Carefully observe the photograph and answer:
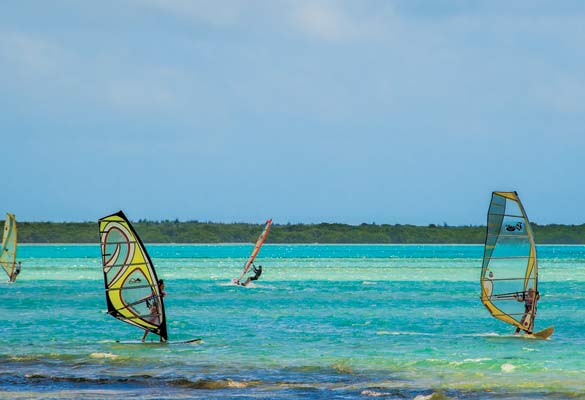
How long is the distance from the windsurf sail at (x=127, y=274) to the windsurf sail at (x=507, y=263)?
27.4 feet

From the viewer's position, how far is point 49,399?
18.4 metres

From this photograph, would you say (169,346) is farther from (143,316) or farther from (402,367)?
(402,367)

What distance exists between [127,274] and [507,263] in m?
9.54

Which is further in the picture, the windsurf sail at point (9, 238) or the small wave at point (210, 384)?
the windsurf sail at point (9, 238)

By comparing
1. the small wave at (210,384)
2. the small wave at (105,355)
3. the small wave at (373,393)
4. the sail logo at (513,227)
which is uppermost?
the sail logo at (513,227)

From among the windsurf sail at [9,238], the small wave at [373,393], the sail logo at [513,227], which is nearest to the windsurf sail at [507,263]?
the sail logo at [513,227]

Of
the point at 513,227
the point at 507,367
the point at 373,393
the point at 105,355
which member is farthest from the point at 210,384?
the point at 513,227

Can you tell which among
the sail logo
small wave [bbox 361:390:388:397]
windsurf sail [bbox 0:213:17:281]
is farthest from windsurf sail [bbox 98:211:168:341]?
windsurf sail [bbox 0:213:17:281]

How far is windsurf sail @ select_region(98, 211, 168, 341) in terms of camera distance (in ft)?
78.2

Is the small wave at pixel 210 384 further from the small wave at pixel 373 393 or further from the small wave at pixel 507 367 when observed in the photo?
the small wave at pixel 507 367

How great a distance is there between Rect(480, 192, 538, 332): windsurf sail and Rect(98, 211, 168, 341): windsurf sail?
836 cm

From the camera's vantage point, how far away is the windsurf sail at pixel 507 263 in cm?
2555

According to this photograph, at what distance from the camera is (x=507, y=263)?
2616cm

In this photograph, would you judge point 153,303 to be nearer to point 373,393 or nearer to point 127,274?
point 127,274
